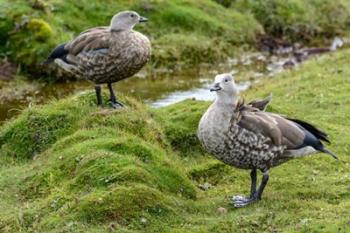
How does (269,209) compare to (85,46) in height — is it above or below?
below

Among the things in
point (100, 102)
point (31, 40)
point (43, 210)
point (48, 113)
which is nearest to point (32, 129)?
point (48, 113)

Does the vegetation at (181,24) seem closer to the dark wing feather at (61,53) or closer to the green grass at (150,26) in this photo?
the green grass at (150,26)

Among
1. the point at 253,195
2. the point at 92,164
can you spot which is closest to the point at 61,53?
the point at 92,164

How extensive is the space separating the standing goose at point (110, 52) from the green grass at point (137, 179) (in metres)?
0.68

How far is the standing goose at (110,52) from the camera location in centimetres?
1176

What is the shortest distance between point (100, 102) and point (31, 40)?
10.5m

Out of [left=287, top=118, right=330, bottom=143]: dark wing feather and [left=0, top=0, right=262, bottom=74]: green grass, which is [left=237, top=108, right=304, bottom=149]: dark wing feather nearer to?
[left=287, top=118, right=330, bottom=143]: dark wing feather

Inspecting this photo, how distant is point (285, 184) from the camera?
11.4 metres

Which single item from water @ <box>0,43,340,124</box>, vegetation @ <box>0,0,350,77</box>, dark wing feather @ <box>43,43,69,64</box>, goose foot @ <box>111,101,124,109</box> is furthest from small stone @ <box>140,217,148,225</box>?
vegetation @ <box>0,0,350,77</box>

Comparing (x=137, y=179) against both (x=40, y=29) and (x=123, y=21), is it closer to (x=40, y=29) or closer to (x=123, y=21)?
(x=123, y=21)

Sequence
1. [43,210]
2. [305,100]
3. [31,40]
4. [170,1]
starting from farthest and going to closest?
[170,1] → [31,40] → [305,100] → [43,210]

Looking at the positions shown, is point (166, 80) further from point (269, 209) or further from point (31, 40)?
point (269, 209)

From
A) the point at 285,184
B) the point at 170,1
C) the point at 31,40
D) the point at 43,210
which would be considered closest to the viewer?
the point at 43,210

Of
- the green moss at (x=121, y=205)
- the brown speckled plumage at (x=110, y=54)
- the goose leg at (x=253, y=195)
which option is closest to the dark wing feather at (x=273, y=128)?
the goose leg at (x=253, y=195)
